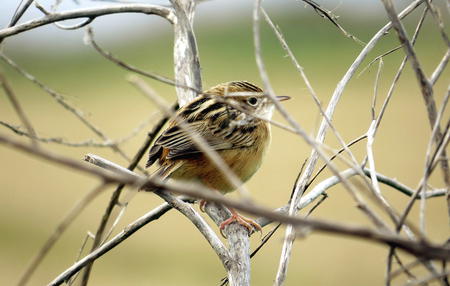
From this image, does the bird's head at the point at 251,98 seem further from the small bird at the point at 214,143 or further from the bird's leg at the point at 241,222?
the bird's leg at the point at 241,222

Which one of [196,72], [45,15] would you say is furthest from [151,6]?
[45,15]

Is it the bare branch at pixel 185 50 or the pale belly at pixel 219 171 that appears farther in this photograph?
the pale belly at pixel 219 171

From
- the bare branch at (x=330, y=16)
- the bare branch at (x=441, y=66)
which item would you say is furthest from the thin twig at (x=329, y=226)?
the bare branch at (x=330, y=16)

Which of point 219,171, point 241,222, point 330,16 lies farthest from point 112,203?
point 330,16

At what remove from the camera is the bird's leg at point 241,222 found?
10.9 feet

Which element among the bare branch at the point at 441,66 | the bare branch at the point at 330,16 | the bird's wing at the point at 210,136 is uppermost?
the bird's wing at the point at 210,136

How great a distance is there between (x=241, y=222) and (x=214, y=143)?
84cm

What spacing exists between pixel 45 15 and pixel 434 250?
281 centimetres

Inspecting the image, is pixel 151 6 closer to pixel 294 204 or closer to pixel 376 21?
pixel 294 204

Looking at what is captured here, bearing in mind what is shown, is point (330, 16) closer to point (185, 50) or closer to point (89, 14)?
point (185, 50)

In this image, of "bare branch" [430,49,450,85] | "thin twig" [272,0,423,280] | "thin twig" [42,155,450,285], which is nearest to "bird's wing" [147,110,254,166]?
"thin twig" [272,0,423,280]

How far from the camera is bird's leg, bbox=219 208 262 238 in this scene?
10.9ft

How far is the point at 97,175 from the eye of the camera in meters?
0.94

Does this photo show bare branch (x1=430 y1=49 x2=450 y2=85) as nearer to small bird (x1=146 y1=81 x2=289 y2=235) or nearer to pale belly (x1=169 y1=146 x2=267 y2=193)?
small bird (x1=146 y1=81 x2=289 y2=235)
